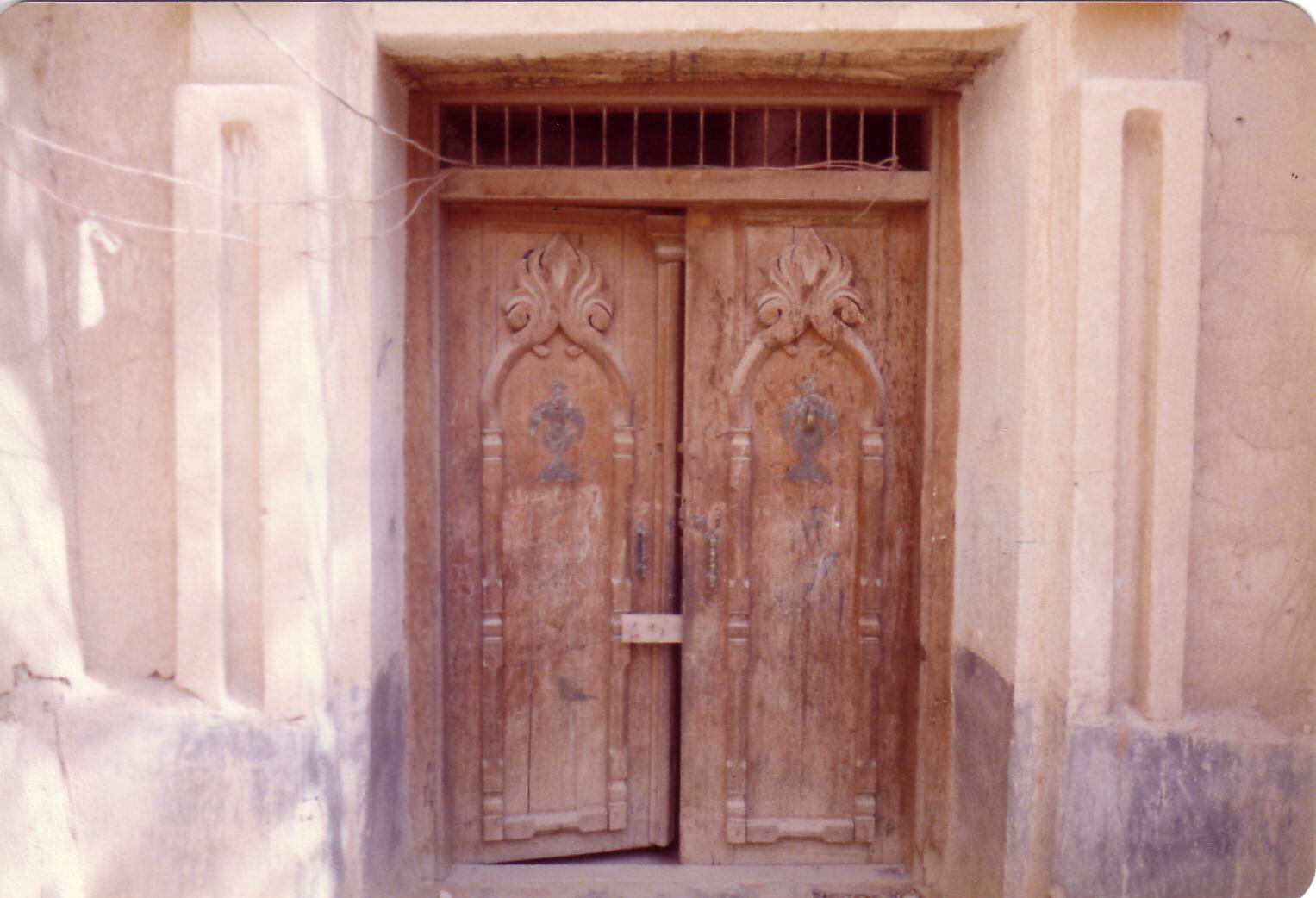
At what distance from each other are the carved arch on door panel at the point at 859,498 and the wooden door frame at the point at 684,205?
0.53ft

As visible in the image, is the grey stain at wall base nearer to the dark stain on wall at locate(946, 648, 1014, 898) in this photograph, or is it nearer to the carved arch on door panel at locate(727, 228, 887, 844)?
the dark stain on wall at locate(946, 648, 1014, 898)

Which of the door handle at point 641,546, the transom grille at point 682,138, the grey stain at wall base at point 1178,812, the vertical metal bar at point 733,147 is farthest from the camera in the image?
the door handle at point 641,546

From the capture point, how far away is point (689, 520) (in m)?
3.02

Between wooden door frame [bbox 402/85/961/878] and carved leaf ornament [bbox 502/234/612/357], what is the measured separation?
0.60 feet

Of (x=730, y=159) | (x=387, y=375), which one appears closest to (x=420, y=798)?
(x=387, y=375)

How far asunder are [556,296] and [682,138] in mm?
687

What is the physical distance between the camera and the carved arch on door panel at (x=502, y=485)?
9.78 feet

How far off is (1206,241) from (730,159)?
4.42 ft

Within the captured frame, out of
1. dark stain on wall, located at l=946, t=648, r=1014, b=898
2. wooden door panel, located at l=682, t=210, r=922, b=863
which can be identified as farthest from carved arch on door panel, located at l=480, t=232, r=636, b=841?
dark stain on wall, located at l=946, t=648, r=1014, b=898

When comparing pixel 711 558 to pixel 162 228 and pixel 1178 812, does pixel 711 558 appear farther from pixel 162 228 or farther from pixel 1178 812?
pixel 162 228

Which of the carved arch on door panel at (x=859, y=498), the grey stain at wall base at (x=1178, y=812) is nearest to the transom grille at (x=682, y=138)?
the carved arch on door panel at (x=859, y=498)

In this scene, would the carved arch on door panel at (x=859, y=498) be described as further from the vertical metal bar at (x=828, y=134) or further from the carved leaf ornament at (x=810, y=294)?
the vertical metal bar at (x=828, y=134)

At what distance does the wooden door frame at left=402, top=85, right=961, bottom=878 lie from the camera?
9.31 feet

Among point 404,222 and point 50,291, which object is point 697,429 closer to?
point 404,222
